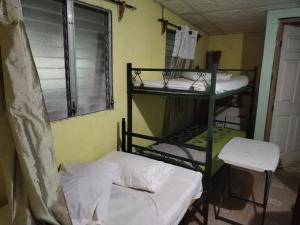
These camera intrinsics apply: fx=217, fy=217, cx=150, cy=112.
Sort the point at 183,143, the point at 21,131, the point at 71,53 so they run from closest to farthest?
1. the point at 21,131
2. the point at 71,53
3. the point at 183,143

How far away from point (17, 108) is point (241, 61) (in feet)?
13.7

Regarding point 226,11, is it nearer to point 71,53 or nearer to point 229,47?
point 229,47

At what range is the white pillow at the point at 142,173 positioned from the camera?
1.58 m

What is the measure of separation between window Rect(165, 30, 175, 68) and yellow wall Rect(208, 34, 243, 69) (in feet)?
5.42

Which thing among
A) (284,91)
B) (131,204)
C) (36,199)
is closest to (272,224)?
(131,204)

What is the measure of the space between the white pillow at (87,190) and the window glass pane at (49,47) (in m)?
0.48

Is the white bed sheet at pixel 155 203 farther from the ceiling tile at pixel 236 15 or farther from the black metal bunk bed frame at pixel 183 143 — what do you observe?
the ceiling tile at pixel 236 15

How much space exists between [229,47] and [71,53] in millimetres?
3504

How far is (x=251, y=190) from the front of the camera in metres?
2.71

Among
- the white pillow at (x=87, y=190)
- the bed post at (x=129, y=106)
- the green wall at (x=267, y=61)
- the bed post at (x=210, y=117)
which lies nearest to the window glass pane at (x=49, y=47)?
the white pillow at (x=87, y=190)

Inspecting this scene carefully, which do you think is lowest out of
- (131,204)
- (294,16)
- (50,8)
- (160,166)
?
(131,204)

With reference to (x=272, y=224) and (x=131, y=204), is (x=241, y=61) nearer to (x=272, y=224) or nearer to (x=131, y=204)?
(x=272, y=224)

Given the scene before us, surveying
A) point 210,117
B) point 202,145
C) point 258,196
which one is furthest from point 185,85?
point 258,196

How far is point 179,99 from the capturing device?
3.36 meters
